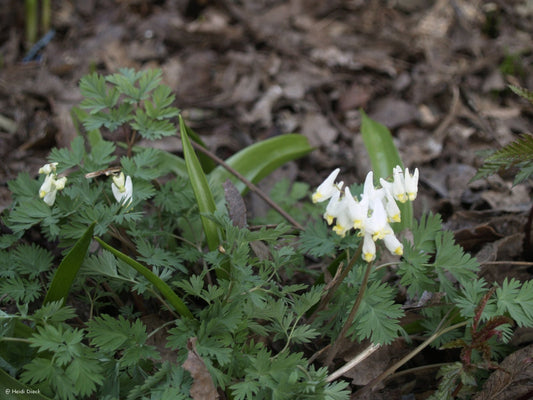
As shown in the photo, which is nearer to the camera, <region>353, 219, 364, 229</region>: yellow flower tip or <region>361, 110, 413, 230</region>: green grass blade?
<region>353, 219, 364, 229</region>: yellow flower tip

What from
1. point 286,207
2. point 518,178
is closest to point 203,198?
point 286,207

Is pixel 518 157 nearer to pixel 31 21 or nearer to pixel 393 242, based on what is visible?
pixel 393 242

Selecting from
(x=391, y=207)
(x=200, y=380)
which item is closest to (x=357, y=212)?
(x=391, y=207)

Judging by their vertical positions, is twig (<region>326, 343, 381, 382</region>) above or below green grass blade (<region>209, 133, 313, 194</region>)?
below

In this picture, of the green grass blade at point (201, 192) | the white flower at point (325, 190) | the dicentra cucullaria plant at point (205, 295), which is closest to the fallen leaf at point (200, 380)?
the dicentra cucullaria plant at point (205, 295)

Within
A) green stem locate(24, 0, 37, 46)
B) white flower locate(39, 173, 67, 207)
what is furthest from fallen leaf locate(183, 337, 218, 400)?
green stem locate(24, 0, 37, 46)

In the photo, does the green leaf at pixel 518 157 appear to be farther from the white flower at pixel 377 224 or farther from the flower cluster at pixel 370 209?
the white flower at pixel 377 224

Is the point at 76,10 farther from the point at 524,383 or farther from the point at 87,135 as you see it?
the point at 524,383

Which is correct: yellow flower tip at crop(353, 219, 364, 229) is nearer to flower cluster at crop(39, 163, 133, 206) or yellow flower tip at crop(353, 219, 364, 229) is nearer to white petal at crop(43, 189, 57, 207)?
flower cluster at crop(39, 163, 133, 206)
